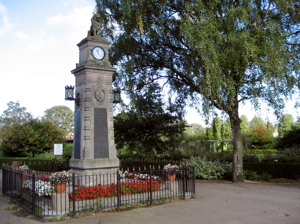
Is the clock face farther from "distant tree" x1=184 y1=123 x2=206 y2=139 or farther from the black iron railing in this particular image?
"distant tree" x1=184 y1=123 x2=206 y2=139

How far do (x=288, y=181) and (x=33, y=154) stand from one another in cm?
2336

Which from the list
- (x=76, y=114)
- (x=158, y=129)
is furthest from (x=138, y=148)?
(x=76, y=114)

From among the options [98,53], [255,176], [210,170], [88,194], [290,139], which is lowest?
[255,176]

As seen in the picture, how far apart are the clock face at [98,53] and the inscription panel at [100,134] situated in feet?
7.01

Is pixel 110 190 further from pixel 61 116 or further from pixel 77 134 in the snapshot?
pixel 61 116

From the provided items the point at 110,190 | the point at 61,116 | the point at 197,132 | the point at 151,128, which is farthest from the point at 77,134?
the point at 197,132

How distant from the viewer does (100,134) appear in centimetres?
1120

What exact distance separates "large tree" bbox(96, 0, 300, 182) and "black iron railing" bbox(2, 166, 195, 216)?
4.72m

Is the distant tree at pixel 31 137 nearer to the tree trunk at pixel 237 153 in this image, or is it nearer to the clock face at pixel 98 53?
the clock face at pixel 98 53

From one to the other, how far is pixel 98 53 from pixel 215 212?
24.1 feet

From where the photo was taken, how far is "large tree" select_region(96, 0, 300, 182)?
42.5 feet

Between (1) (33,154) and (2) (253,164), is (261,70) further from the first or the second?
(1) (33,154)

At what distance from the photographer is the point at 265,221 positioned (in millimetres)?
7648

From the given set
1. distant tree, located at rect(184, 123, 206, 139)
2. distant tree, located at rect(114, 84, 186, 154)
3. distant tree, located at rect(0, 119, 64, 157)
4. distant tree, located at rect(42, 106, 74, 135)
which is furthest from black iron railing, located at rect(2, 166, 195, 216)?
distant tree, located at rect(42, 106, 74, 135)
